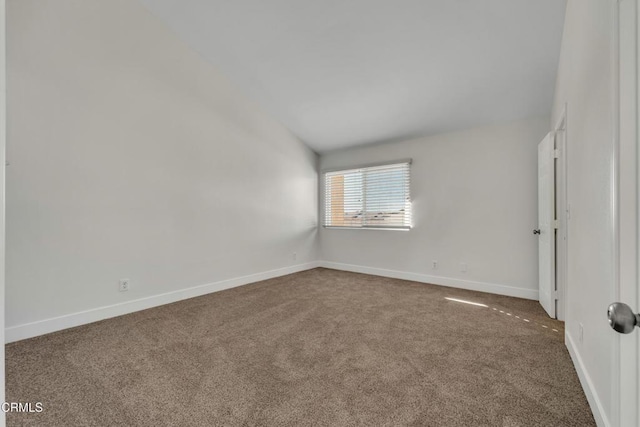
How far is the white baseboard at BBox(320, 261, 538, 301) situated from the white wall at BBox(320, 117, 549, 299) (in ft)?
0.04

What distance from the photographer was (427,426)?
4.55 feet

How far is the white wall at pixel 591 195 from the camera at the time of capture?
4.20ft

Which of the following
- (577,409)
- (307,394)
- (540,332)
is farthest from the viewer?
(540,332)

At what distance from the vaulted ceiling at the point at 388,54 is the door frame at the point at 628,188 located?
2097 millimetres

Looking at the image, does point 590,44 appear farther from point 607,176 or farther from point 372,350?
point 372,350

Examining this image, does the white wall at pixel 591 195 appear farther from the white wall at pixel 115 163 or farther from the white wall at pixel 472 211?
the white wall at pixel 115 163

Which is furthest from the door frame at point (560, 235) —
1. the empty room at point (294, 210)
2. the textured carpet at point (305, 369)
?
the textured carpet at point (305, 369)

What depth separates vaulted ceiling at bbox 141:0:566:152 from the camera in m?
2.47

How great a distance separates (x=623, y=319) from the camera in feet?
1.98

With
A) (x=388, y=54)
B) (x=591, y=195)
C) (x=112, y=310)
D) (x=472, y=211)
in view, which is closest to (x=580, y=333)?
(x=591, y=195)

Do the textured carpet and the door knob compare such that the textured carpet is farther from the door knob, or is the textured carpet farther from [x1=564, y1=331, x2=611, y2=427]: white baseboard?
the door knob

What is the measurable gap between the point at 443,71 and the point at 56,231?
13.2 feet

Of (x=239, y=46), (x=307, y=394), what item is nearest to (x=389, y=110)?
(x=239, y=46)

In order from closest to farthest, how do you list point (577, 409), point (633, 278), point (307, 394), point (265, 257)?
point (633, 278)
point (577, 409)
point (307, 394)
point (265, 257)
